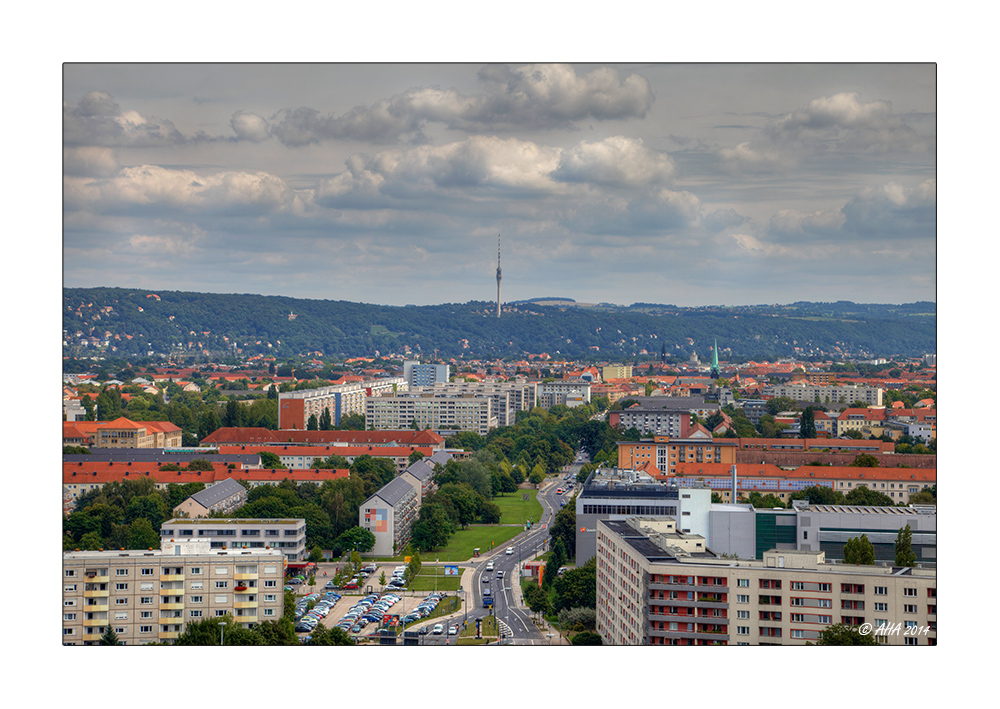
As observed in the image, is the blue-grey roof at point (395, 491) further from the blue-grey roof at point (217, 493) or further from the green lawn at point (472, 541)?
the blue-grey roof at point (217, 493)

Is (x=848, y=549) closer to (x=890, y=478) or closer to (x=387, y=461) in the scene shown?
(x=890, y=478)

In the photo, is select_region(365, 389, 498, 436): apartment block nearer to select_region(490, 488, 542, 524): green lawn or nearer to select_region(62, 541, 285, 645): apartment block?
select_region(490, 488, 542, 524): green lawn

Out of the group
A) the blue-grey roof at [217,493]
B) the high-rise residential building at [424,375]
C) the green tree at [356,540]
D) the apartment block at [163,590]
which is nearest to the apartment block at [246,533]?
the green tree at [356,540]

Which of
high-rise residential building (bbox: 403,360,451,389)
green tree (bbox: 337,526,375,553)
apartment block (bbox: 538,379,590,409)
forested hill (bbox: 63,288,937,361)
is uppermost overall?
forested hill (bbox: 63,288,937,361)

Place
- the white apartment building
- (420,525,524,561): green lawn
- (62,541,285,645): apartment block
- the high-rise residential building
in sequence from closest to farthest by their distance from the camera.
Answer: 1. (62,541,285,645): apartment block
2. (420,525,524,561): green lawn
3. the white apartment building
4. the high-rise residential building

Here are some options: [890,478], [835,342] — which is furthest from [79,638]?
[835,342]

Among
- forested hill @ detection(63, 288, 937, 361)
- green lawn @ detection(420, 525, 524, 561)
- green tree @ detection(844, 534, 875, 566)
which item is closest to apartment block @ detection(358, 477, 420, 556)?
green lawn @ detection(420, 525, 524, 561)
